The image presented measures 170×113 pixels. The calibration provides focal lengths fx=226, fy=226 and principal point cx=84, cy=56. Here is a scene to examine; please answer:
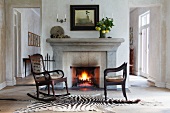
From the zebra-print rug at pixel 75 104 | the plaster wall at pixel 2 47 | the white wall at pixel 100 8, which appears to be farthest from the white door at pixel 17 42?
the zebra-print rug at pixel 75 104

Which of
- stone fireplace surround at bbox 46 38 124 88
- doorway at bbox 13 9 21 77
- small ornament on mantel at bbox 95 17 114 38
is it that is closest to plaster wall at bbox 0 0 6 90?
stone fireplace surround at bbox 46 38 124 88

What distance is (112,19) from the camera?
6457mm

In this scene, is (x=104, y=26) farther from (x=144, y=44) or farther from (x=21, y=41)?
(x=21, y=41)

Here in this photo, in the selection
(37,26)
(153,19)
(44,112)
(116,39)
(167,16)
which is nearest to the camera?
(44,112)

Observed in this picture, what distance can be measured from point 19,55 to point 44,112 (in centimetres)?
556

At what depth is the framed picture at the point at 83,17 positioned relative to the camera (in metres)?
6.48

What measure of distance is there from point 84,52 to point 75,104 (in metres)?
2.31

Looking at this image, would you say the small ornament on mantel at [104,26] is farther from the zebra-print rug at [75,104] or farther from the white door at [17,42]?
the white door at [17,42]

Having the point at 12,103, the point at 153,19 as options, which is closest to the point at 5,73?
the point at 12,103

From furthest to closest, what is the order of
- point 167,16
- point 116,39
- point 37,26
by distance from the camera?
point 37,26
point 167,16
point 116,39

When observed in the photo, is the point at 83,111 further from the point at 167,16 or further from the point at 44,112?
the point at 167,16

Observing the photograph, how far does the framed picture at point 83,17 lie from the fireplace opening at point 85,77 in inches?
46.9

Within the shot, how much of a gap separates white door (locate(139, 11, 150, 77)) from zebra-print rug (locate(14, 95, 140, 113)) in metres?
4.76

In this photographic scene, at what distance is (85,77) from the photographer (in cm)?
666
